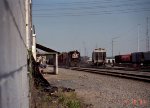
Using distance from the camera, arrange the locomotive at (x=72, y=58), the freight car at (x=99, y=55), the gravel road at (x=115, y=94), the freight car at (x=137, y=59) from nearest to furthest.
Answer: the gravel road at (x=115, y=94)
the freight car at (x=137, y=59)
the freight car at (x=99, y=55)
the locomotive at (x=72, y=58)

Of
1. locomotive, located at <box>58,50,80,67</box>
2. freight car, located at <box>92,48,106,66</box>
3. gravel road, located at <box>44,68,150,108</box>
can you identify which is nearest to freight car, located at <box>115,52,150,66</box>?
freight car, located at <box>92,48,106,66</box>

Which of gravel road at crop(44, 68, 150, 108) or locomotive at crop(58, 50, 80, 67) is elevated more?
locomotive at crop(58, 50, 80, 67)

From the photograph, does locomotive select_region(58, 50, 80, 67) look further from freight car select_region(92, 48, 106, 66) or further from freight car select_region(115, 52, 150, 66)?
freight car select_region(115, 52, 150, 66)

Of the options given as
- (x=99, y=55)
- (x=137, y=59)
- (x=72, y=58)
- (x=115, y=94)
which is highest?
(x=99, y=55)

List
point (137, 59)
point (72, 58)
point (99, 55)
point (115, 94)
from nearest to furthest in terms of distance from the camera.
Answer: point (115, 94) → point (99, 55) → point (137, 59) → point (72, 58)

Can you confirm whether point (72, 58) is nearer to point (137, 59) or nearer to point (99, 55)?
point (99, 55)

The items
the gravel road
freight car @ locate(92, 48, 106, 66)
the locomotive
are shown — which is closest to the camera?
the gravel road

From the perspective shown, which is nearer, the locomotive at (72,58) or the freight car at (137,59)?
the freight car at (137,59)

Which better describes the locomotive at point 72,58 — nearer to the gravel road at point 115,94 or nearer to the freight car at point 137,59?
the freight car at point 137,59

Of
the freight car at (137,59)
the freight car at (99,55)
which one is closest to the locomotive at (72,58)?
the freight car at (99,55)

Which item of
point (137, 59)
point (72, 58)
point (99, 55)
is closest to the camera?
point (99, 55)

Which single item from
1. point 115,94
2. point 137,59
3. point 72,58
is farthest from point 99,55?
point 115,94

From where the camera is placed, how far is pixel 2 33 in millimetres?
1739

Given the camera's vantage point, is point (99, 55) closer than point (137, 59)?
Yes
